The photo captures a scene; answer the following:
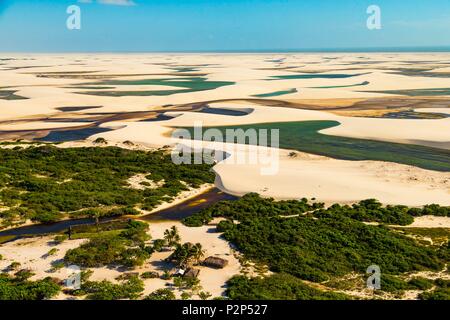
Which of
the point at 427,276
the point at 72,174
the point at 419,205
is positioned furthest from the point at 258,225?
the point at 72,174

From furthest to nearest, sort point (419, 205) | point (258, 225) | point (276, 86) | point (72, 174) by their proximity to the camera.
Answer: point (276, 86) < point (72, 174) < point (419, 205) < point (258, 225)

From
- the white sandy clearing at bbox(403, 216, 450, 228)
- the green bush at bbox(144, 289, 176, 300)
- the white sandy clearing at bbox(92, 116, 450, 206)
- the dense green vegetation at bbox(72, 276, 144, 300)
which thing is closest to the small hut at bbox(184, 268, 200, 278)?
the green bush at bbox(144, 289, 176, 300)

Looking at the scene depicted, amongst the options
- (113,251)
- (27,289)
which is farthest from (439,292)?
(27,289)

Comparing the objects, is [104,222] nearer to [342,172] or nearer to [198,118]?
[342,172]

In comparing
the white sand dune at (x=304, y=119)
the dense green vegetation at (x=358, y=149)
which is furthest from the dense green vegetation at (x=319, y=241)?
the dense green vegetation at (x=358, y=149)

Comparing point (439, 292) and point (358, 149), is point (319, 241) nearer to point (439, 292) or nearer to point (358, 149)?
point (439, 292)
